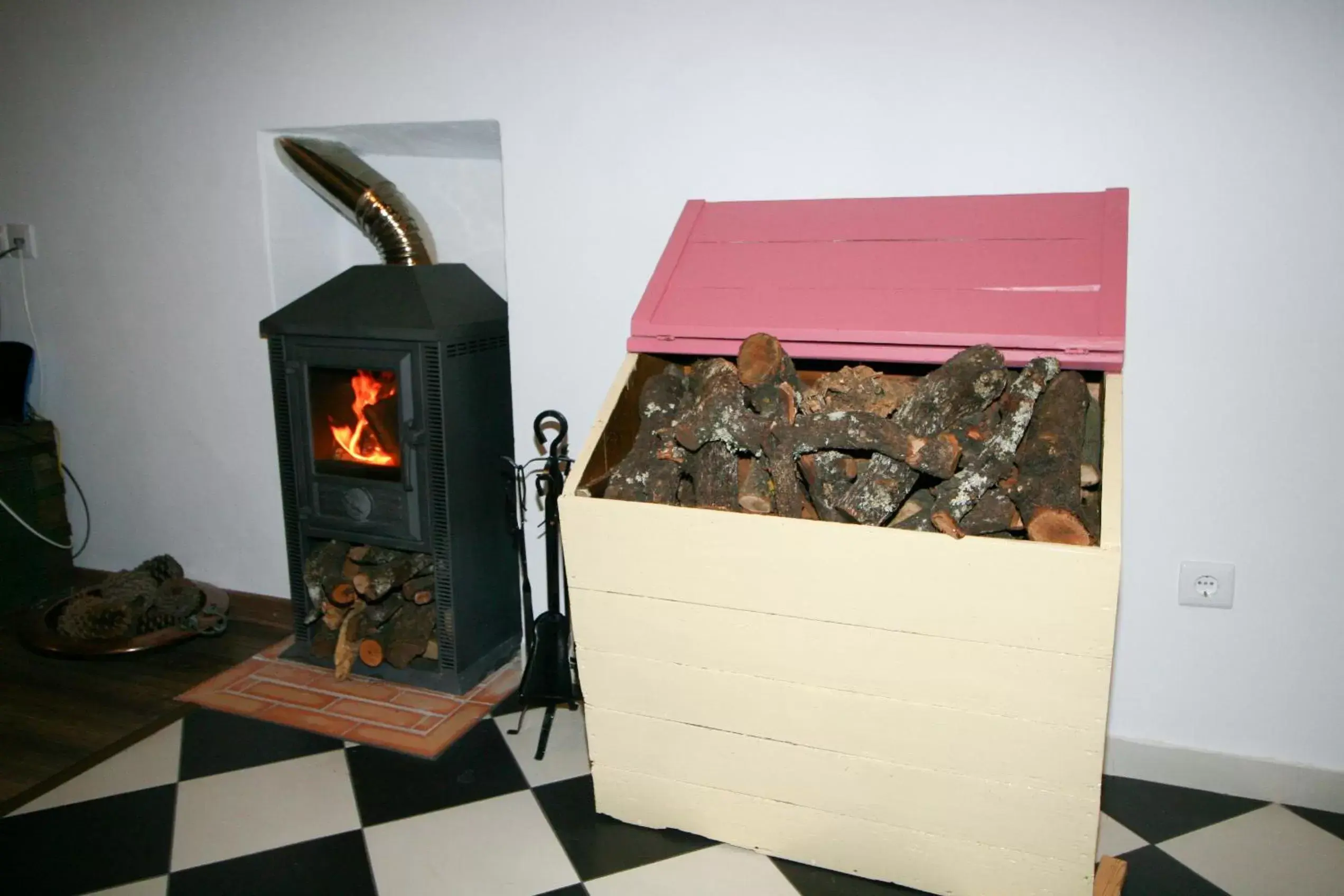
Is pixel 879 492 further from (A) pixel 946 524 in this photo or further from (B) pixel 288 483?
(B) pixel 288 483

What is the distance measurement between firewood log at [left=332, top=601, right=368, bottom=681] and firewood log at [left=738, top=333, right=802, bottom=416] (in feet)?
4.37

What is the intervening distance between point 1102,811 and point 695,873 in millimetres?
833

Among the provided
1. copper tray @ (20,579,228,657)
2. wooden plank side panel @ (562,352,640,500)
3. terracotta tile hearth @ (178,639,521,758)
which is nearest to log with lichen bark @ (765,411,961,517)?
wooden plank side panel @ (562,352,640,500)

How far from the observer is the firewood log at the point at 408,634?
2311 mm

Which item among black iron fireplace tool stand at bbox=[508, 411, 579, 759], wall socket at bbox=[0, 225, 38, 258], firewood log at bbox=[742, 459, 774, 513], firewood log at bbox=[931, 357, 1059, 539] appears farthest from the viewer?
wall socket at bbox=[0, 225, 38, 258]

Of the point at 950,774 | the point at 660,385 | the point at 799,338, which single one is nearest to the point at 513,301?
the point at 660,385

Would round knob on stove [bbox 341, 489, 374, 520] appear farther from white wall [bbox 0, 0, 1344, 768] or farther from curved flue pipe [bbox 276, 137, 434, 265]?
curved flue pipe [bbox 276, 137, 434, 265]

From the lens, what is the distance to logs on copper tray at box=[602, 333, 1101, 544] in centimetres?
140

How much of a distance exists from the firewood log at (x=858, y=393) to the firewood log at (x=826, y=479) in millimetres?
108

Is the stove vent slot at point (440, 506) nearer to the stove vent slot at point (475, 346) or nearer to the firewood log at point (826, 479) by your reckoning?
the stove vent slot at point (475, 346)

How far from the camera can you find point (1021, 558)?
4.26 feet

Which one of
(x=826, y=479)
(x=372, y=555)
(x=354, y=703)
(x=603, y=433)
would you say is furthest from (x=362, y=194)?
(x=826, y=479)

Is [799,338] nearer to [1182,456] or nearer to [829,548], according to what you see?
[829,548]

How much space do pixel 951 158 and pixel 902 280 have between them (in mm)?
317
